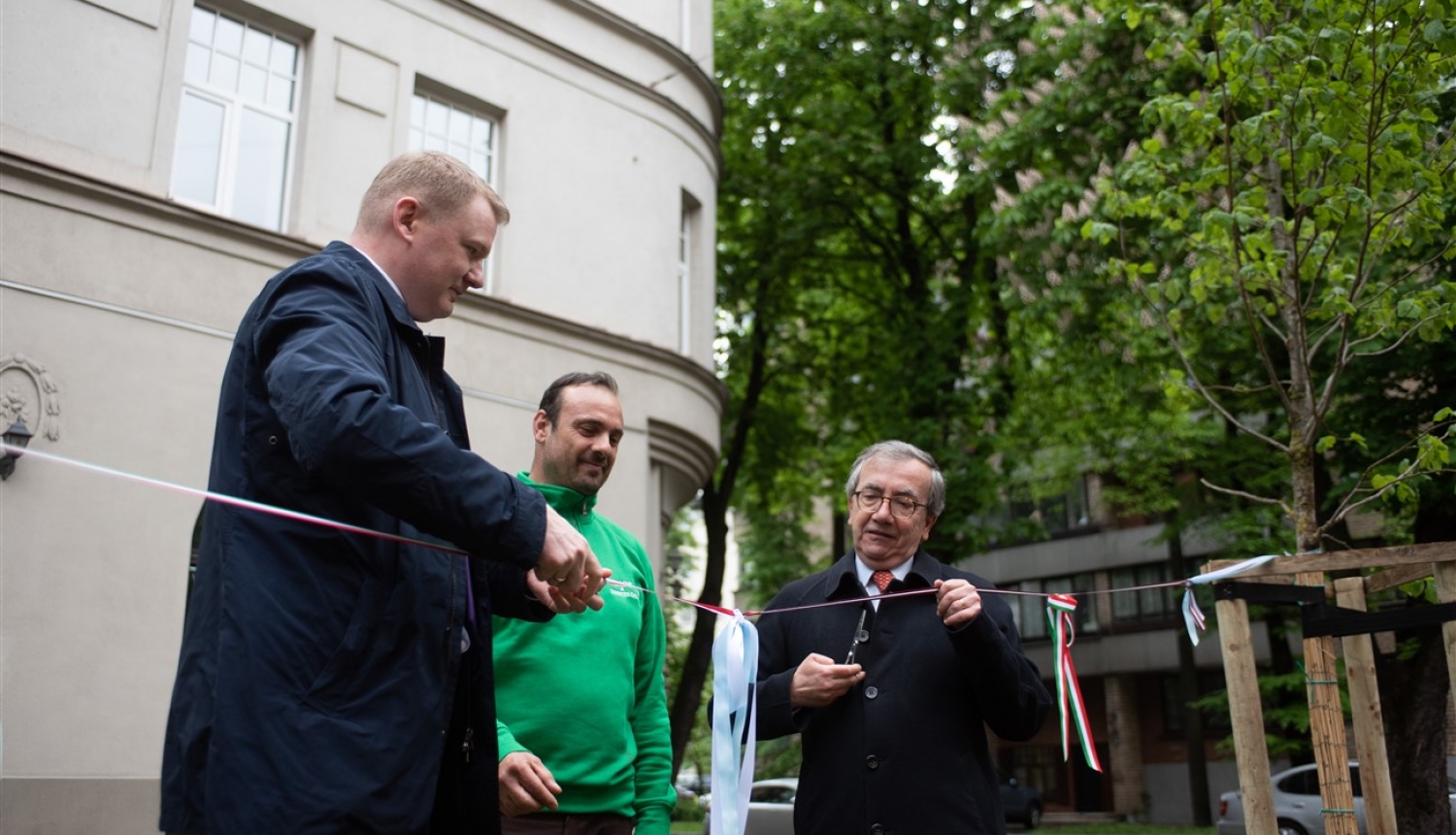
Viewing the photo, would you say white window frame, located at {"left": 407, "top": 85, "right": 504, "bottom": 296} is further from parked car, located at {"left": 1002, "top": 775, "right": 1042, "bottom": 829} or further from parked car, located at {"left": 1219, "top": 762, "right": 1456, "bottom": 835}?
parked car, located at {"left": 1002, "top": 775, "right": 1042, "bottom": 829}

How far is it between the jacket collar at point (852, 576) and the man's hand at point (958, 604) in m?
0.50

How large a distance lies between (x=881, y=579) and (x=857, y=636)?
0.79 feet

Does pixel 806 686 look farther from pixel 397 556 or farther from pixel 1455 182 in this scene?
pixel 1455 182

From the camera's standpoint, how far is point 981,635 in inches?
151

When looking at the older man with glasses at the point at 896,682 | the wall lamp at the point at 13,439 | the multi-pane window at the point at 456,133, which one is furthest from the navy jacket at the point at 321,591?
the multi-pane window at the point at 456,133

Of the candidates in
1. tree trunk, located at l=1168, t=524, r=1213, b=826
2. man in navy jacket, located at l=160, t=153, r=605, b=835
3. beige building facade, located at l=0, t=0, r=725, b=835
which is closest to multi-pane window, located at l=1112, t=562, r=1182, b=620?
tree trunk, located at l=1168, t=524, r=1213, b=826

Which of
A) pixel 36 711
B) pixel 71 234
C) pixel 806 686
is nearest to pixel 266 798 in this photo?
pixel 806 686

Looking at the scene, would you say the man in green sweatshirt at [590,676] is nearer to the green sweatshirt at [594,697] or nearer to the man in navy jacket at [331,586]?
the green sweatshirt at [594,697]

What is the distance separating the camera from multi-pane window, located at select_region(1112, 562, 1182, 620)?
128ft

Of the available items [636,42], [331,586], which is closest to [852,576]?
[331,586]

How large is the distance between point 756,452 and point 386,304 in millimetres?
20277

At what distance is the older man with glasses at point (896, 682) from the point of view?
3.88 m

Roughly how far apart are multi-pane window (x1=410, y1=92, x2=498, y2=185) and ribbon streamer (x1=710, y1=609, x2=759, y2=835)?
372 inches

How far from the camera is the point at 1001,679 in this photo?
12.9ft
